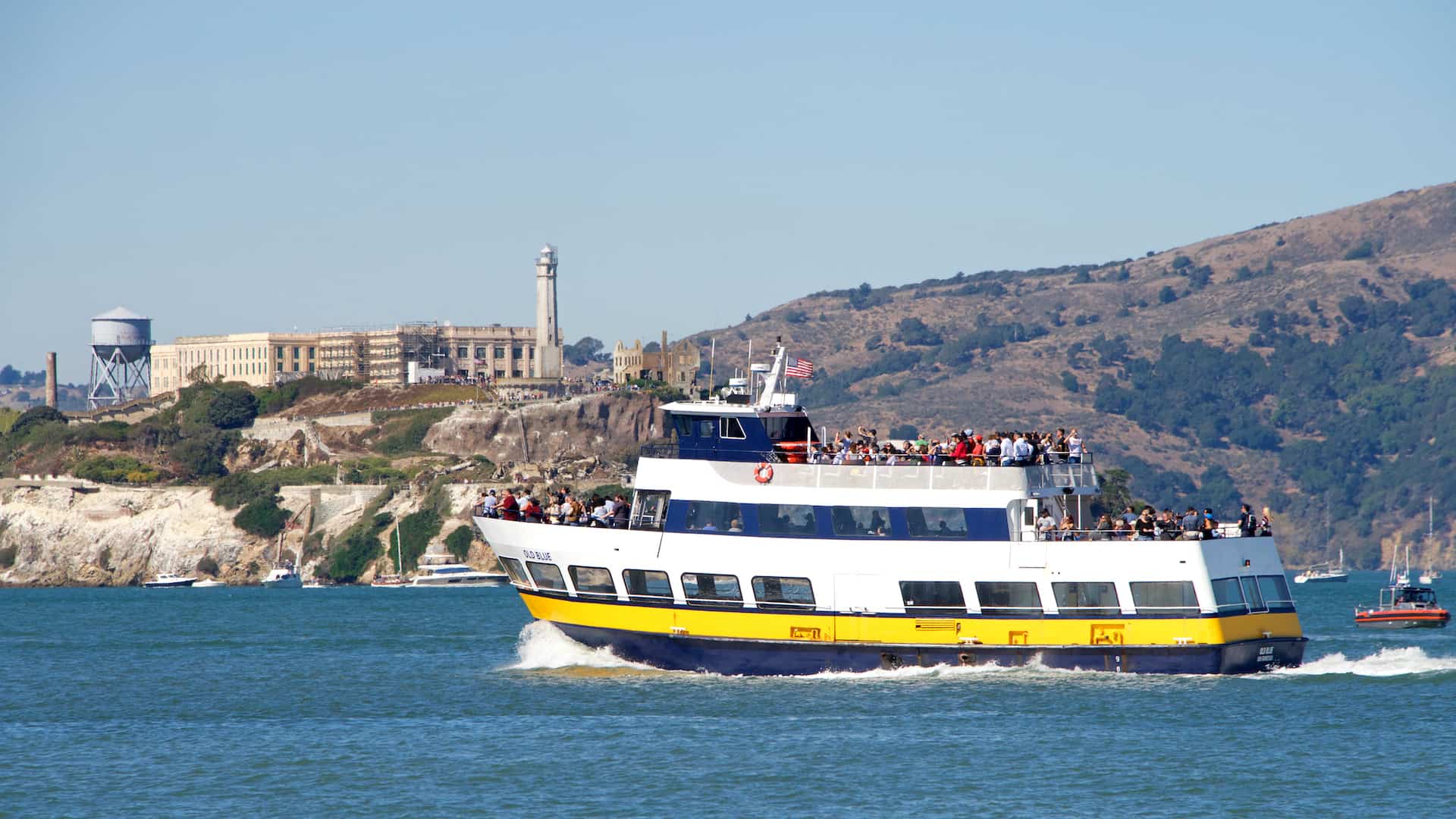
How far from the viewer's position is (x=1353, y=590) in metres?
137

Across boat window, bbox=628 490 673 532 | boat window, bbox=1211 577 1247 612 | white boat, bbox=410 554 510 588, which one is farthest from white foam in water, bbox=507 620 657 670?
white boat, bbox=410 554 510 588

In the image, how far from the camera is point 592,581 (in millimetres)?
44469

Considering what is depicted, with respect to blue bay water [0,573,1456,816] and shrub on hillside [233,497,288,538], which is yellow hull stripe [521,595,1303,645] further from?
shrub on hillside [233,497,288,538]

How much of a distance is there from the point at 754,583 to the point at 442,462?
114 m

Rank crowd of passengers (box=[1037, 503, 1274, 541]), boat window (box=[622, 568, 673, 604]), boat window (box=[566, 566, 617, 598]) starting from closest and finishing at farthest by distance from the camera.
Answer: crowd of passengers (box=[1037, 503, 1274, 541])
boat window (box=[622, 568, 673, 604])
boat window (box=[566, 566, 617, 598])

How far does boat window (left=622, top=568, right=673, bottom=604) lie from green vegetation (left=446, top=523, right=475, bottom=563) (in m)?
94.2

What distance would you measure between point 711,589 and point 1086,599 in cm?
854

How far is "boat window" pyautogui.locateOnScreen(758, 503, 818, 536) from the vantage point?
43000mm

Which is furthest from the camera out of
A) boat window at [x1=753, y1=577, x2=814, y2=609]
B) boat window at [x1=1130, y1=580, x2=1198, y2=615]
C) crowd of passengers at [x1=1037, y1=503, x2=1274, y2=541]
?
boat window at [x1=753, y1=577, x2=814, y2=609]

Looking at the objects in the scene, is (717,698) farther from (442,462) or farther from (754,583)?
(442,462)

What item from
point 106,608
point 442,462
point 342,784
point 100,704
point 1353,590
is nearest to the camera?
point 342,784

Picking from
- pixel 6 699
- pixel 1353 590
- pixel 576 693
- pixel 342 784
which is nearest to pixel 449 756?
pixel 342 784

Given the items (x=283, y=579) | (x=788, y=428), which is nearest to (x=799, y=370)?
(x=788, y=428)

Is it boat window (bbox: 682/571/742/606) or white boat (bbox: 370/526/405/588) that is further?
white boat (bbox: 370/526/405/588)
